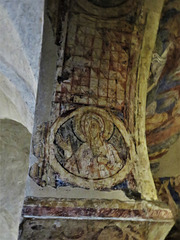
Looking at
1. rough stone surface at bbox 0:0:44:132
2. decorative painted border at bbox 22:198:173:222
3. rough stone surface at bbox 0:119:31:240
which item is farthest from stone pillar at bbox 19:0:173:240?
rough stone surface at bbox 0:119:31:240

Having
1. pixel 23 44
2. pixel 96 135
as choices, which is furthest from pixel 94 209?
pixel 23 44

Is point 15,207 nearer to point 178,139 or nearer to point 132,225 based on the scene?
point 132,225

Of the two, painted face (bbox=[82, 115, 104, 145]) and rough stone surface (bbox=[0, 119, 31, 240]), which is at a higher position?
painted face (bbox=[82, 115, 104, 145])

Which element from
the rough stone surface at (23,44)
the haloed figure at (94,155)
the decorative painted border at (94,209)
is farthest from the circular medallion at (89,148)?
the rough stone surface at (23,44)

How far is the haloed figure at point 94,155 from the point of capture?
2445 millimetres

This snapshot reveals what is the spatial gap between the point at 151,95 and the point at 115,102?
5.73 feet

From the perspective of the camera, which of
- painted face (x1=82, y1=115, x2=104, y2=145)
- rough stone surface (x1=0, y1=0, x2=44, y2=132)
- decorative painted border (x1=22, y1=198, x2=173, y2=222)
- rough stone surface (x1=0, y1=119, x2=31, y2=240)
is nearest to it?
decorative painted border (x1=22, y1=198, x2=173, y2=222)

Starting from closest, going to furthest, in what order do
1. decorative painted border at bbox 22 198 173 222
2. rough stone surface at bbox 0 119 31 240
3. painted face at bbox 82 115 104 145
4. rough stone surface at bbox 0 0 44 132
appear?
decorative painted border at bbox 22 198 173 222
rough stone surface at bbox 0 0 44 132
painted face at bbox 82 115 104 145
rough stone surface at bbox 0 119 31 240

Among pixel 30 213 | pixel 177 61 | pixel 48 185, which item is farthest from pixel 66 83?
pixel 177 61

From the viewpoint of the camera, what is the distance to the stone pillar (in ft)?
7.37

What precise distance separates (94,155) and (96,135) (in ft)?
0.52

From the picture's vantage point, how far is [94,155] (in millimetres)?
2518

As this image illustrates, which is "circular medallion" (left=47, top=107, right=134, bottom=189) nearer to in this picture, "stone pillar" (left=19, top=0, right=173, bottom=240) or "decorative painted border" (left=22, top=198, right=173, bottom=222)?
"stone pillar" (left=19, top=0, right=173, bottom=240)

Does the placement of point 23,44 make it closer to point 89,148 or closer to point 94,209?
point 89,148
